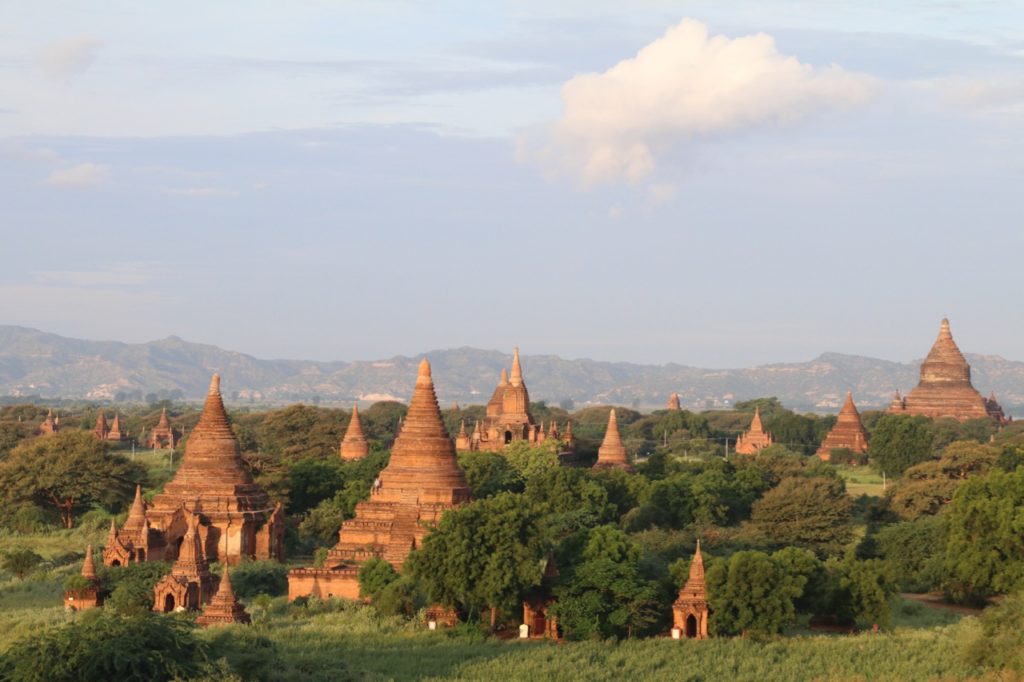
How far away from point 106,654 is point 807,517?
39.1 meters

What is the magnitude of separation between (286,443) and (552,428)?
16.7 m

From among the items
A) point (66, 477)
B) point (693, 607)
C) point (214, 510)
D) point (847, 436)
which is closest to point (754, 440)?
point (847, 436)

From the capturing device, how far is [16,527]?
2803 inches

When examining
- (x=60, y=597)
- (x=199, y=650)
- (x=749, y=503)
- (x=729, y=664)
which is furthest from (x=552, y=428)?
(x=199, y=650)

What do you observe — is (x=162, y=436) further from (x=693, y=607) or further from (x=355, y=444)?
(x=693, y=607)

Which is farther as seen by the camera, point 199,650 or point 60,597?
point 60,597

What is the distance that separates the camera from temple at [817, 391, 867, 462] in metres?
126

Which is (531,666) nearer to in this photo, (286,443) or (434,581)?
(434,581)

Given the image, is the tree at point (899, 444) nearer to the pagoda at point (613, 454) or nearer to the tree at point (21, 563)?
the pagoda at point (613, 454)

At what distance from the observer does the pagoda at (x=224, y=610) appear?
47.6 m

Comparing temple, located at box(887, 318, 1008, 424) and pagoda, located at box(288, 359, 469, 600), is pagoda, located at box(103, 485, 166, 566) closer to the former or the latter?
pagoda, located at box(288, 359, 469, 600)

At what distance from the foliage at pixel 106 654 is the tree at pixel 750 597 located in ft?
53.3

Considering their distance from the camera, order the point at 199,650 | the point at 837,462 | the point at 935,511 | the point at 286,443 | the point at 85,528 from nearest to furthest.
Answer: the point at 199,650, the point at 85,528, the point at 935,511, the point at 286,443, the point at 837,462

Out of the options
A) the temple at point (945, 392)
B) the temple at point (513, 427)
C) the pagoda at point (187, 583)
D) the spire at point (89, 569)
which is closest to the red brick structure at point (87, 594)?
the spire at point (89, 569)
